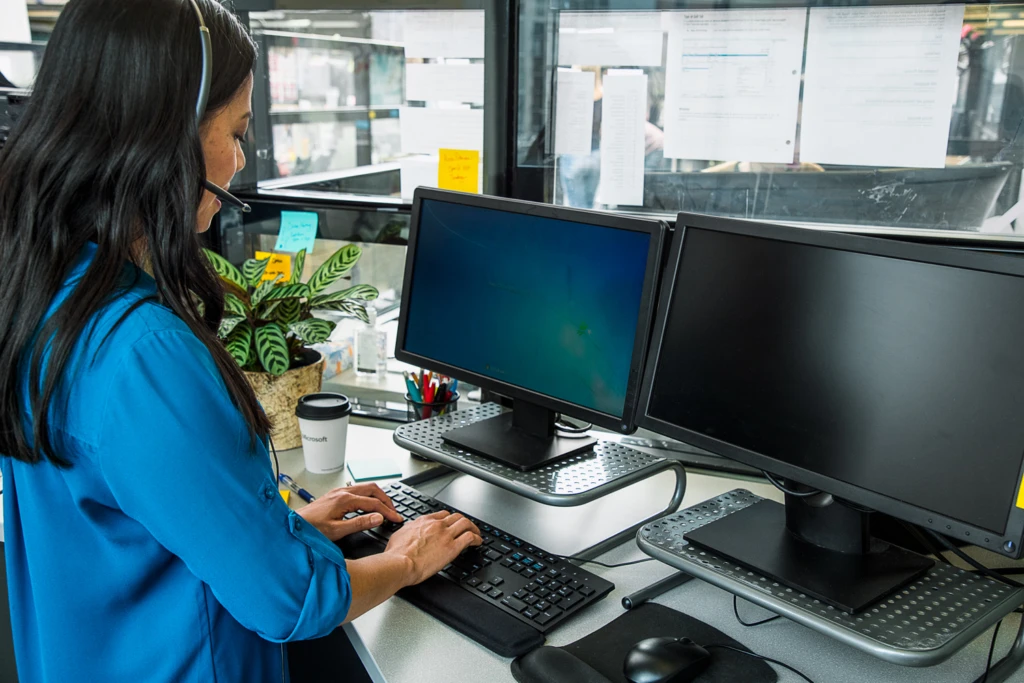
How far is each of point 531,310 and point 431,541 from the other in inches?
15.0

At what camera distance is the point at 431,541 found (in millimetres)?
1210

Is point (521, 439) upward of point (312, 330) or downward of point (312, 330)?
downward

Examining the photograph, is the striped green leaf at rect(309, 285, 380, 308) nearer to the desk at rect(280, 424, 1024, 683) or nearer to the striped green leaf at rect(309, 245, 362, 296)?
the striped green leaf at rect(309, 245, 362, 296)

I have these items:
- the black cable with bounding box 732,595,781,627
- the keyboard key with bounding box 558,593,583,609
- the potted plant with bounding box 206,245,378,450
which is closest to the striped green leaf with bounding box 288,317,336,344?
the potted plant with bounding box 206,245,378,450

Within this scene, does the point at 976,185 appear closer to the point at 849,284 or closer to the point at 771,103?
the point at 771,103

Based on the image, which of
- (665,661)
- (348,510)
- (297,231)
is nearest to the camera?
(665,661)

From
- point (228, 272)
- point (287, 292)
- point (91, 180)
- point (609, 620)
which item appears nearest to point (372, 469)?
point (287, 292)

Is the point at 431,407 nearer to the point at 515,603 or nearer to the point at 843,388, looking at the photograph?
the point at 515,603

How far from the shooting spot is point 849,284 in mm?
1045

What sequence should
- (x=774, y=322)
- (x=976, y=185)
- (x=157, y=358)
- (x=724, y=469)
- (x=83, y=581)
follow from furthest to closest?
(x=724, y=469), (x=976, y=185), (x=774, y=322), (x=83, y=581), (x=157, y=358)

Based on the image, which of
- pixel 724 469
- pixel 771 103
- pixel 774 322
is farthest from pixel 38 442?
pixel 771 103

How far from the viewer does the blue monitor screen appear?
4.21ft

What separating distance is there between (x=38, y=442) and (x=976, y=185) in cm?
139

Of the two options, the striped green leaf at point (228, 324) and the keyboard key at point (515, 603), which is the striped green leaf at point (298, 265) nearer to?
the striped green leaf at point (228, 324)
